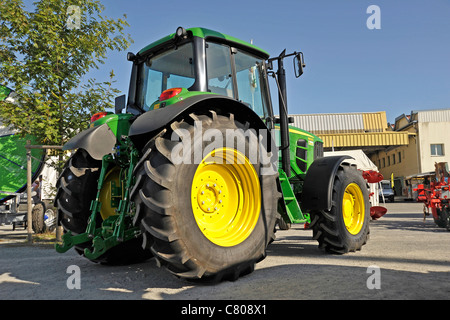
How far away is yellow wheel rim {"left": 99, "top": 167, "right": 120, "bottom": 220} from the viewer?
182 inches

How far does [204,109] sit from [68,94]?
16.8 feet

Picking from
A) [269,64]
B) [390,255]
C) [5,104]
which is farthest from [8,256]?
[390,255]

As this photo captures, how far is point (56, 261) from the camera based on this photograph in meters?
5.46

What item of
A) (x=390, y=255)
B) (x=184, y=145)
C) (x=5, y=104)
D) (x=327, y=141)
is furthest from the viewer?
(x=327, y=141)

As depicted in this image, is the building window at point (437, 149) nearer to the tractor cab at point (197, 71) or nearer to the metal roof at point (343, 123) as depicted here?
the metal roof at point (343, 123)

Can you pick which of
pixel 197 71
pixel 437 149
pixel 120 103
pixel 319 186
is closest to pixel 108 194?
pixel 120 103

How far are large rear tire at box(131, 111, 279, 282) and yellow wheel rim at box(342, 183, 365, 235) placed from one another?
207 cm

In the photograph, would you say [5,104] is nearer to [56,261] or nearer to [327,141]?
[56,261]

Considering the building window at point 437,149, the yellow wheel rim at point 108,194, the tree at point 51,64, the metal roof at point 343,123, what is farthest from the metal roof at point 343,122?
the yellow wheel rim at point 108,194

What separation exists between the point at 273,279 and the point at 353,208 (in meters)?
2.78

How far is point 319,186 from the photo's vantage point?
17.1 feet

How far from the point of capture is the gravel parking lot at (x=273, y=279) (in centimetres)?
326

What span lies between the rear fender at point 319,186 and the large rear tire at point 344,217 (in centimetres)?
17

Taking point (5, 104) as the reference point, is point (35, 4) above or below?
above
